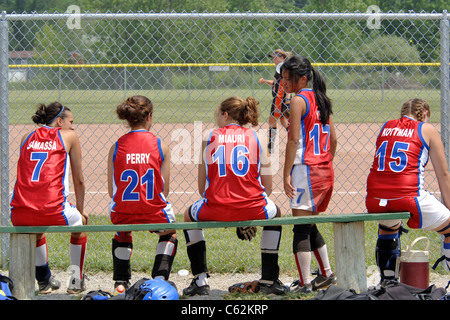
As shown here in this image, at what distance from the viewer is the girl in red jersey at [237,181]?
4.55 metres

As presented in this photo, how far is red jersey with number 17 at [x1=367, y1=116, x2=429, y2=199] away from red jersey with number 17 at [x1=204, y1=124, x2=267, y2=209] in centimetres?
94

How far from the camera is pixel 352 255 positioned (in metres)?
4.52

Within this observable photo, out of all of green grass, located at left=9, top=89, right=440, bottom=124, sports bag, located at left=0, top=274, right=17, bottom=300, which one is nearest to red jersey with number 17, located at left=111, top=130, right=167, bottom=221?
sports bag, located at left=0, top=274, right=17, bottom=300

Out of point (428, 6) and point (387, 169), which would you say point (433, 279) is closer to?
point (387, 169)

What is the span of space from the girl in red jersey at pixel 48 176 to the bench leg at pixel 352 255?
6.54 feet

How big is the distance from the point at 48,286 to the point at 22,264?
2.07 feet

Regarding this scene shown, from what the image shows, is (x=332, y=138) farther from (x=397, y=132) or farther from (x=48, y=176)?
(x=48, y=176)

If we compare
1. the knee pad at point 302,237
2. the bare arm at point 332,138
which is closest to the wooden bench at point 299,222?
the knee pad at point 302,237

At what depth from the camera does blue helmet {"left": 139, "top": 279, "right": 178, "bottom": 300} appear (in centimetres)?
412

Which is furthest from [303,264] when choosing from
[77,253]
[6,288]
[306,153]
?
[6,288]

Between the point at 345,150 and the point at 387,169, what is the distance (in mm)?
8366
